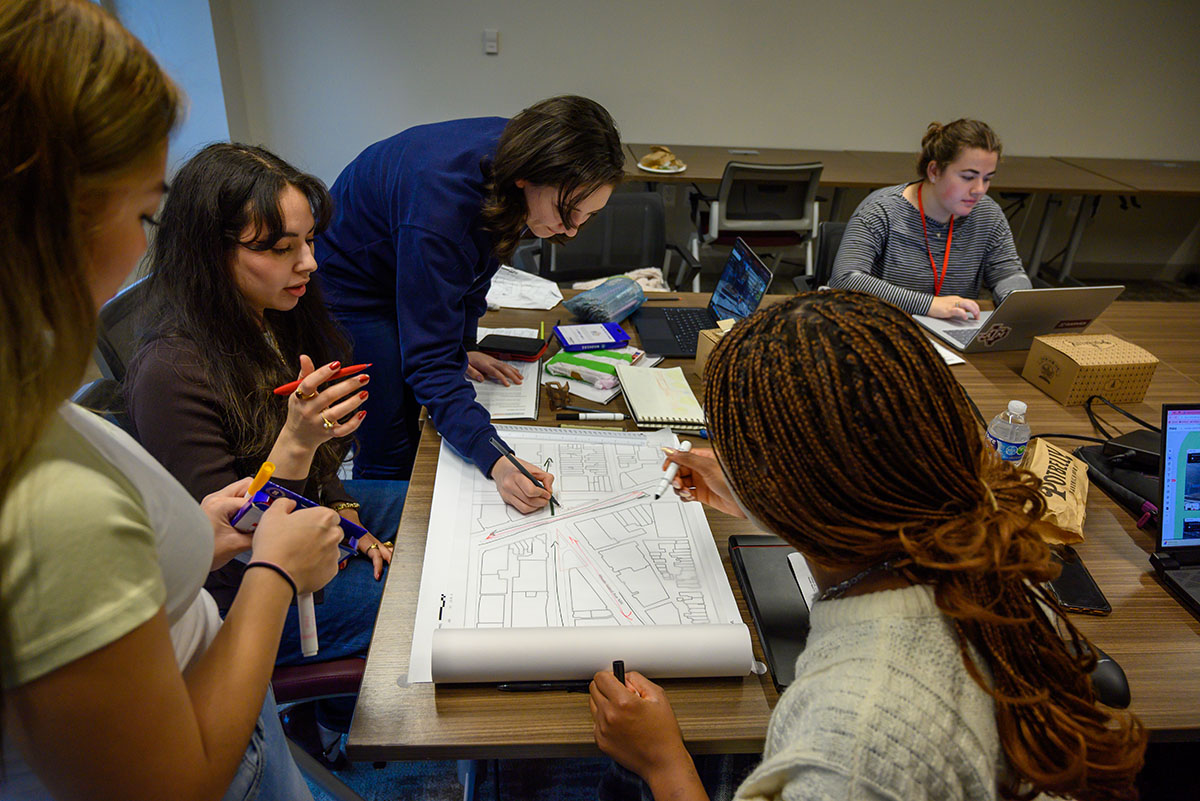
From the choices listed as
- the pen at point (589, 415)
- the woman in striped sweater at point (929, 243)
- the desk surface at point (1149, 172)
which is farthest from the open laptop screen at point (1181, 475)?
the desk surface at point (1149, 172)

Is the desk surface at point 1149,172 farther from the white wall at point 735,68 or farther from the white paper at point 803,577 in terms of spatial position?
the white paper at point 803,577

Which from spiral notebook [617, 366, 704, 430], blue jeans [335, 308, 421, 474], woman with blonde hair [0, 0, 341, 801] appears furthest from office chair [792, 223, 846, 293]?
woman with blonde hair [0, 0, 341, 801]

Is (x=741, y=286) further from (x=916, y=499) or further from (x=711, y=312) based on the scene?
(x=916, y=499)

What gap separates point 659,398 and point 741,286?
0.50 metres

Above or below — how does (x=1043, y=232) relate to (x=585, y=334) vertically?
below

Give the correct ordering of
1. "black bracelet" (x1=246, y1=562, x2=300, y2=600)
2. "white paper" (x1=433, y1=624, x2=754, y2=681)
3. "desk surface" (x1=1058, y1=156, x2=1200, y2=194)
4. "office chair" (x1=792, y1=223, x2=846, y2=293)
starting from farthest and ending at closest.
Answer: "desk surface" (x1=1058, y1=156, x2=1200, y2=194) → "office chair" (x1=792, y1=223, x2=846, y2=293) → "white paper" (x1=433, y1=624, x2=754, y2=681) → "black bracelet" (x1=246, y1=562, x2=300, y2=600)

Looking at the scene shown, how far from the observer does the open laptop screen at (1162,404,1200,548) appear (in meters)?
1.18

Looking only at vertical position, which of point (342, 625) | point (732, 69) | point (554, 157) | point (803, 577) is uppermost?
point (732, 69)

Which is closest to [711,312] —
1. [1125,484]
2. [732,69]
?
[1125,484]

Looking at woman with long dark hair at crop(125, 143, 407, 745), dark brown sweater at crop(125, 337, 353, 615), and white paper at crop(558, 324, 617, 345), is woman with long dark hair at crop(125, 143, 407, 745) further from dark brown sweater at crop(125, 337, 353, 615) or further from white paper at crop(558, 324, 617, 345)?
white paper at crop(558, 324, 617, 345)

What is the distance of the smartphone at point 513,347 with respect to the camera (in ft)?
5.68

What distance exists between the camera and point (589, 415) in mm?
1525

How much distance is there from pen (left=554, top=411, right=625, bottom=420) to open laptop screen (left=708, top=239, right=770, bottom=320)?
1.53ft

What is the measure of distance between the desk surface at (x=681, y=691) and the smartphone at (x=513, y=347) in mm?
386
